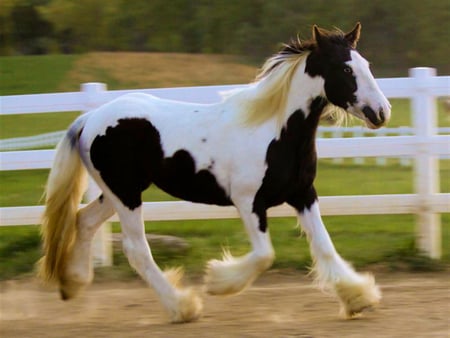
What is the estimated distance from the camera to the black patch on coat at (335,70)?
4910 millimetres

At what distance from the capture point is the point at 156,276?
204 inches

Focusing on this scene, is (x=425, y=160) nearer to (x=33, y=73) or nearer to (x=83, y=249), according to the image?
(x=83, y=249)

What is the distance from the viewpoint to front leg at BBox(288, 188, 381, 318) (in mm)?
4934

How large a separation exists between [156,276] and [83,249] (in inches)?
25.8

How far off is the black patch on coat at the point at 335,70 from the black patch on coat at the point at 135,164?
0.95 meters

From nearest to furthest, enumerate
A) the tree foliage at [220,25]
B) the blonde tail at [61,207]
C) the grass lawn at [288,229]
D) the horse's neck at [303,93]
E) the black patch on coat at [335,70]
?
the black patch on coat at [335,70]
the horse's neck at [303,93]
the blonde tail at [61,207]
the grass lawn at [288,229]
the tree foliage at [220,25]

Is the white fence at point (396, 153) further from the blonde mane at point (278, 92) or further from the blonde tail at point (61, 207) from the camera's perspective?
the blonde mane at point (278, 92)

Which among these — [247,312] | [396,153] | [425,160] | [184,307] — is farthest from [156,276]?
[425,160]

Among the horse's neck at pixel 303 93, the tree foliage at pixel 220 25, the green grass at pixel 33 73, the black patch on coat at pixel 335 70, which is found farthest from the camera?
the tree foliage at pixel 220 25

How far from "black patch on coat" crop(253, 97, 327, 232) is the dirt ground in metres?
0.67

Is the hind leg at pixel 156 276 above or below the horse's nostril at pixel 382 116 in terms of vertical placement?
below

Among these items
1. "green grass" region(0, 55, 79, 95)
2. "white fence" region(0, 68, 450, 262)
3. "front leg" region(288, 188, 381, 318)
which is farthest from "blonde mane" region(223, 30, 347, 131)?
"green grass" region(0, 55, 79, 95)

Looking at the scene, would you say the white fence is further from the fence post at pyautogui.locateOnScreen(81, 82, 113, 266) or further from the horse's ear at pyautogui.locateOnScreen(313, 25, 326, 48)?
the horse's ear at pyautogui.locateOnScreen(313, 25, 326, 48)

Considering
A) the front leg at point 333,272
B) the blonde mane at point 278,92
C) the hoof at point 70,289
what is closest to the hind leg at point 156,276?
the hoof at point 70,289
